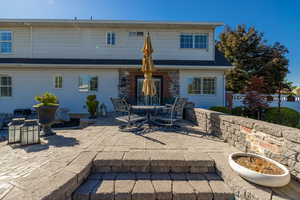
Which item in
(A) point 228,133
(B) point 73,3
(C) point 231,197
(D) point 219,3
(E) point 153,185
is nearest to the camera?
(C) point 231,197

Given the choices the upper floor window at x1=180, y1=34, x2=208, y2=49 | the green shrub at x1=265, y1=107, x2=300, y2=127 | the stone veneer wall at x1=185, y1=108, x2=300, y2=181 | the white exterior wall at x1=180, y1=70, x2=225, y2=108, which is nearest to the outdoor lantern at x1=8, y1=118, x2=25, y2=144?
the stone veneer wall at x1=185, y1=108, x2=300, y2=181

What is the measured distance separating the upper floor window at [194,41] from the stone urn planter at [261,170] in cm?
785

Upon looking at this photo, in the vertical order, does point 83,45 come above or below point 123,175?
above

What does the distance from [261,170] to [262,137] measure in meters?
0.72

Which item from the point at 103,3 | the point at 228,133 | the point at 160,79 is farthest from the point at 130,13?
the point at 228,133

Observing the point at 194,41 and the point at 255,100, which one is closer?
the point at 255,100

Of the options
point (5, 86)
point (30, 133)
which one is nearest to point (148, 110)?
point (30, 133)

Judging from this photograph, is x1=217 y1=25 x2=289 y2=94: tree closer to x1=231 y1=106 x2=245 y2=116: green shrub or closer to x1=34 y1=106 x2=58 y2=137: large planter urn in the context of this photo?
x1=231 y1=106 x2=245 y2=116: green shrub

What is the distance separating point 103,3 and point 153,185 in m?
10.6

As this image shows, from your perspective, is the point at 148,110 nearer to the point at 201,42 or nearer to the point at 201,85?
the point at 201,85

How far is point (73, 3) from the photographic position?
8.23 m

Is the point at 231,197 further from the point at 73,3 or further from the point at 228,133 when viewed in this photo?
the point at 73,3

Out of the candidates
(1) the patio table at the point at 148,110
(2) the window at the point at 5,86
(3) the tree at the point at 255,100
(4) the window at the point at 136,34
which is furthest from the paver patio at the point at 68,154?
(2) the window at the point at 5,86

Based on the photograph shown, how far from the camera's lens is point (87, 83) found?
8570 millimetres
